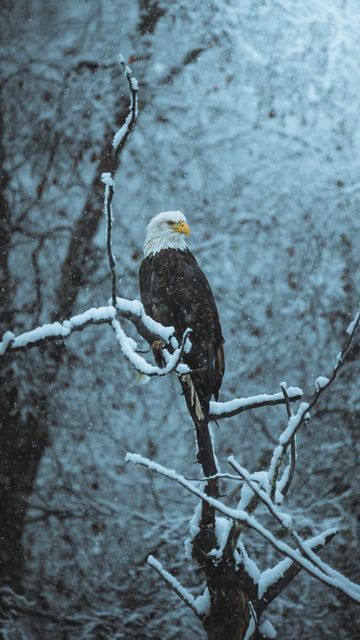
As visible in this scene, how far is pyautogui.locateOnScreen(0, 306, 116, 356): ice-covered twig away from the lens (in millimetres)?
1795

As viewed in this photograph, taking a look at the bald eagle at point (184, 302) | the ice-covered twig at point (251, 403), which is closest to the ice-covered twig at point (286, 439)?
the ice-covered twig at point (251, 403)

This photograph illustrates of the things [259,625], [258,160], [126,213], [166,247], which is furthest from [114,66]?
[259,625]

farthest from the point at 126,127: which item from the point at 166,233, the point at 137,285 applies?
the point at 137,285

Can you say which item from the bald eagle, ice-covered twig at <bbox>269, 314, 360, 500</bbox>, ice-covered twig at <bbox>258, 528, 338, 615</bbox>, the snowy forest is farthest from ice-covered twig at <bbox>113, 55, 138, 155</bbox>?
the snowy forest

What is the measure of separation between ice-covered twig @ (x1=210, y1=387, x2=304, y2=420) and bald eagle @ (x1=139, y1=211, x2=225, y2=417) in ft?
1.69

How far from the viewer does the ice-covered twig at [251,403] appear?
211cm

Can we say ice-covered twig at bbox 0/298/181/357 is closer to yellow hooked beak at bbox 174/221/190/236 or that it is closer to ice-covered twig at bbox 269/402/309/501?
ice-covered twig at bbox 269/402/309/501

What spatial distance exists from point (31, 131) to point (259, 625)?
3.84 meters

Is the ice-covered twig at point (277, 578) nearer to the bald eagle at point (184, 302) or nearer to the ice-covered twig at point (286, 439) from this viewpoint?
the ice-covered twig at point (286, 439)

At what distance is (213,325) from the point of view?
9.92 ft

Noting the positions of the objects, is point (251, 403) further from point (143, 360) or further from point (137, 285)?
point (137, 285)

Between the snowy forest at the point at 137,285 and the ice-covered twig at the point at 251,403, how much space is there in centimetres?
256

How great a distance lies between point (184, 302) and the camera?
3041 mm

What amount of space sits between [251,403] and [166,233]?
4.36 ft
